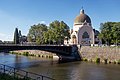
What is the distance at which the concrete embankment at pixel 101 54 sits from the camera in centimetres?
6378

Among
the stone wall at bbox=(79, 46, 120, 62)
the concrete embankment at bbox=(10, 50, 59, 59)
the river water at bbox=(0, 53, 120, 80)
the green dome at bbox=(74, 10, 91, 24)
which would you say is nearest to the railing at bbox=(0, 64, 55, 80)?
the river water at bbox=(0, 53, 120, 80)

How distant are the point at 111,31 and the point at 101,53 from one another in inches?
591

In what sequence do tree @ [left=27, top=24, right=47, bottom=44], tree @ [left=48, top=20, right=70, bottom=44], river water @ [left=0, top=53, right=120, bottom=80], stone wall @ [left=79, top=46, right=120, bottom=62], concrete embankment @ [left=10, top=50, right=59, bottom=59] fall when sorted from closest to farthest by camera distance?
river water @ [left=0, top=53, right=120, bottom=80] < stone wall @ [left=79, top=46, right=120, bottom=62] < concrete embankment @ [left=10, top=50, right=59, bottom=59] < tree @ [left=48, top=20, right=70, bottom=44] < tree @ [left=27, top=24, right=47, bottom=44]

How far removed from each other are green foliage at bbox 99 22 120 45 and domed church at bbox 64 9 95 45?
59.0 ft

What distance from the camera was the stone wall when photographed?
64.1 metres

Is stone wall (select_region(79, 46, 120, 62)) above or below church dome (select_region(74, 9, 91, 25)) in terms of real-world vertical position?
below

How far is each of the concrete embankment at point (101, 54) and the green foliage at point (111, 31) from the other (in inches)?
418

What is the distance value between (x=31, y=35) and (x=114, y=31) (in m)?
48.6

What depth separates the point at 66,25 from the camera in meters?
96.8

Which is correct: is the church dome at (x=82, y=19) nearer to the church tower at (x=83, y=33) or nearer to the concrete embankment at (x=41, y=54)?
the church tower at (x=83, y=33)

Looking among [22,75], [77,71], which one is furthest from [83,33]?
[22,75]

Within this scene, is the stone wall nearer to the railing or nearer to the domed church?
the domed church

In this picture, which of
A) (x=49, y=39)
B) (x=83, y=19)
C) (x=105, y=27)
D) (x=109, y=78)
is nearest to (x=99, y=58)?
(x=105, y=27)

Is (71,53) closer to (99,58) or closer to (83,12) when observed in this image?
(99,58)
